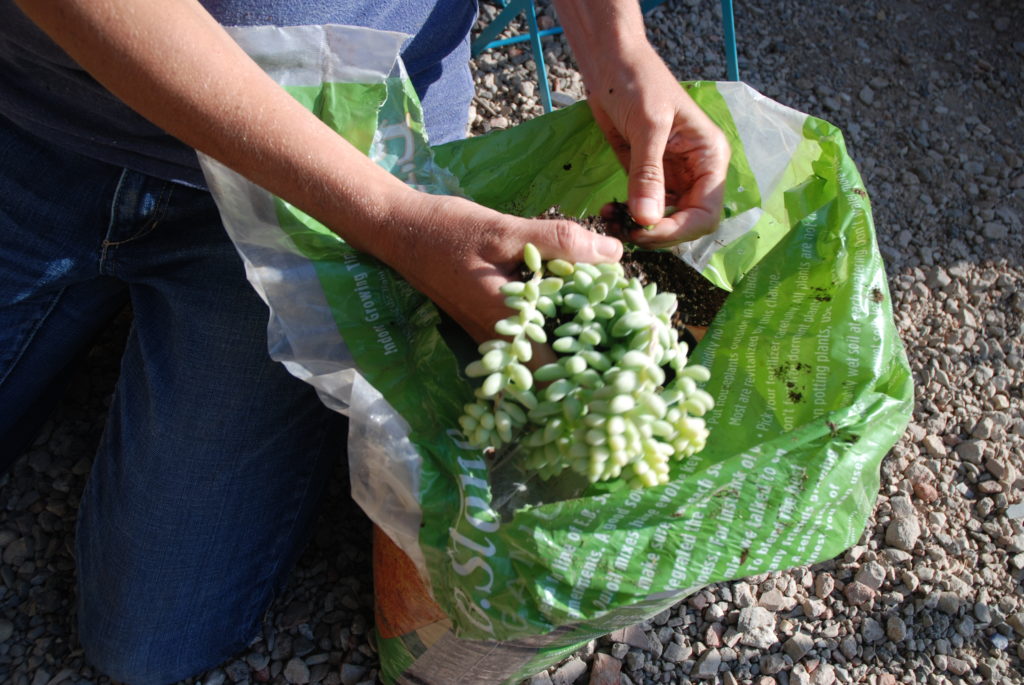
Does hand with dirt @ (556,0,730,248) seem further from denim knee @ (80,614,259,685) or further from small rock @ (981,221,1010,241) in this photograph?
small rock @ (981,221,1010,241)

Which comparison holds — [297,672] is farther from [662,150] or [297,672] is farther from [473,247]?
[662,150]

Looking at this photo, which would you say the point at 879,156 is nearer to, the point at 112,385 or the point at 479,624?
the point at 479,624

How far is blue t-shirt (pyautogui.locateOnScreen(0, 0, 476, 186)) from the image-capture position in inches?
40.8

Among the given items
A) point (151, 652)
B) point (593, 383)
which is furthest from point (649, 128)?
point (151, 652)

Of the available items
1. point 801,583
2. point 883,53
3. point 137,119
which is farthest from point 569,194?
point 883,53

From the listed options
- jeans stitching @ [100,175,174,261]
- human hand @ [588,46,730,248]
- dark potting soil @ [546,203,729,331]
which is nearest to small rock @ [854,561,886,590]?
dark potting soil @ [546,203,729,331]

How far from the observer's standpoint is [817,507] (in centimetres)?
83

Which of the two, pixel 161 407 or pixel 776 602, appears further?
pixel 776 602

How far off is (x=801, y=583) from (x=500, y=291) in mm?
961

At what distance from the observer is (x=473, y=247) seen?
2.92 ft

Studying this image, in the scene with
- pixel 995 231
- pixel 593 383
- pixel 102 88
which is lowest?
pixel 995 231

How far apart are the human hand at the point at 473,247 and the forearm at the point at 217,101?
0.03 metres

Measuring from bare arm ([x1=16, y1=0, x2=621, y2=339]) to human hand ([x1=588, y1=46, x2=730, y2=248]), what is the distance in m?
0.15

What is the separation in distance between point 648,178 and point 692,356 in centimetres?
23
